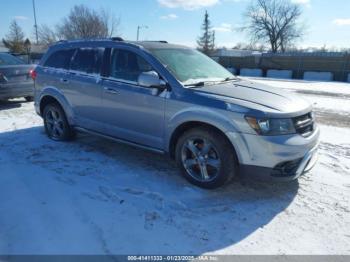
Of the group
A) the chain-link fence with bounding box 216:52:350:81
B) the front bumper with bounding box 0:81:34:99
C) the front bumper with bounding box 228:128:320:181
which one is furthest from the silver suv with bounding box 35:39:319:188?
the chain-link fence with bounding box 216:52:350:81

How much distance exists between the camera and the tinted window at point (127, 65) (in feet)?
14.1

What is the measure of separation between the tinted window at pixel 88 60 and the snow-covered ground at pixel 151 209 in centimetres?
139

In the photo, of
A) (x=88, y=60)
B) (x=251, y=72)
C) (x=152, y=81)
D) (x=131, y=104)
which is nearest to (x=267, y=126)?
(x=152, y=81)

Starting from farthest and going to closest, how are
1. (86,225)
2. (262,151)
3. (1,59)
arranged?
(1,59) → (262,151) → (86,225)

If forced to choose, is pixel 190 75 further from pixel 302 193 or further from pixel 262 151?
pixel 302 193

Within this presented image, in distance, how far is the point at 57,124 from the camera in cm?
573

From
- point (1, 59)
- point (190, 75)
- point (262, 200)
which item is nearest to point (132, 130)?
point (190, 75)

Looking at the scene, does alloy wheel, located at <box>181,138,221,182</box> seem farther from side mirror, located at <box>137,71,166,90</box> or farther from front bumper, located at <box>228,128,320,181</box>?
side mirror, located at <box>137,71,166,90</box>

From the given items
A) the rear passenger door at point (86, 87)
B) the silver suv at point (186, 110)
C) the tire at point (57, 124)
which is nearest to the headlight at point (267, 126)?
the silver suv at point (186, 110)

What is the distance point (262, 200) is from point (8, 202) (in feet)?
9.75

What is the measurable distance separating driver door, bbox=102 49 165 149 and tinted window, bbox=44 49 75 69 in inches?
45.9

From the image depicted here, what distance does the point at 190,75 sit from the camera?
421 centimetres

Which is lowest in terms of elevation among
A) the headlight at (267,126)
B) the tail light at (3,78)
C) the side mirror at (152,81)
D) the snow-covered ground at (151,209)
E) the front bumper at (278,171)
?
the snow-covered ground at (151,209)

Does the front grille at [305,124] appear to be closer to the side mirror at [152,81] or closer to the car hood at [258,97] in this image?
the car hood at [258,97]
